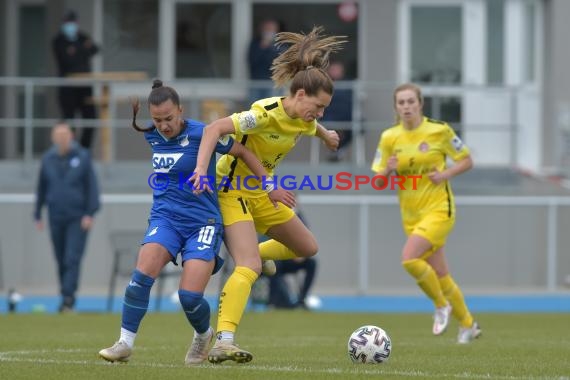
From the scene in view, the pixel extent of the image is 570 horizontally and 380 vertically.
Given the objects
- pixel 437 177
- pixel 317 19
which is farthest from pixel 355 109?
pixel 437 177

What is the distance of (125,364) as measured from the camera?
8.24m

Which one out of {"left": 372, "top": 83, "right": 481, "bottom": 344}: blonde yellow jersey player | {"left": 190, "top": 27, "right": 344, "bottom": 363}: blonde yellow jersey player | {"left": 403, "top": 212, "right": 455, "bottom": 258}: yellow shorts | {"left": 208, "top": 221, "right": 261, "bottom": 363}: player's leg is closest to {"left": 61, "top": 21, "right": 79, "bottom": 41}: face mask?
{"left": 372, "top": 83, "right": 481, "bottom": 344}: blonde yellow jersey player

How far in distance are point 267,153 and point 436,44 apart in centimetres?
1581

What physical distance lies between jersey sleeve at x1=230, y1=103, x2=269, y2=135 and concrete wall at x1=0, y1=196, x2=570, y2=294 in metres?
11.1

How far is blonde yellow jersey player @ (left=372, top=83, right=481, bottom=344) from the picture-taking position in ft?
37.7

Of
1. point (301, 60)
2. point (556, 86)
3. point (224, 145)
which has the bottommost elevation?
point (224, 145)

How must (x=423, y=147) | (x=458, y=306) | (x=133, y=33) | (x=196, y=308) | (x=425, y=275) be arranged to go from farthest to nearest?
(x=133, y=33)
(x=423, y=147)
(x=458, y=306)
(x=425, y=275)
(x=196, y=308)

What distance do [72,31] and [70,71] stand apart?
0.73 m

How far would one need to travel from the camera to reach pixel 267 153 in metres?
9.07

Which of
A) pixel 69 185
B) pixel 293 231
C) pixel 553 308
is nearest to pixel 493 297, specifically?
pixel 553 308

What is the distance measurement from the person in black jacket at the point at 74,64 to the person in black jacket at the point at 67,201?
4.54m

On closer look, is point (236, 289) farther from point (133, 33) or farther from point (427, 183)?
point (133, 33)

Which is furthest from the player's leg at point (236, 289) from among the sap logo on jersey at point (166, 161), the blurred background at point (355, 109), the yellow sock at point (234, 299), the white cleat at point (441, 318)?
the blurred background at point (355, 109)

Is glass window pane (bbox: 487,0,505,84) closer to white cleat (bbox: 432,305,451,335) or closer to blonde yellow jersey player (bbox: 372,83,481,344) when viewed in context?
blonde yellow jersey player (bbox: 372,83,481,344)
